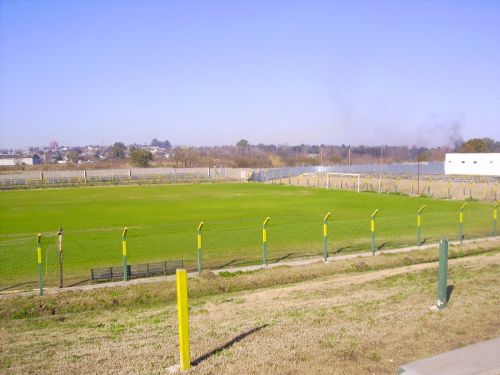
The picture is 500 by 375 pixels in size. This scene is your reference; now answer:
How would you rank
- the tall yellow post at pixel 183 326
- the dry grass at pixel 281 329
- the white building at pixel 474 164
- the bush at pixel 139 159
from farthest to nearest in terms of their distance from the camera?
1. the bush at pixel 139 159
2. the white building at pixel 474 164
3. the dry grass at pixel 281 329
4. the tall yellow post at pixel 183 326

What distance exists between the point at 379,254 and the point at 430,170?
8350cm

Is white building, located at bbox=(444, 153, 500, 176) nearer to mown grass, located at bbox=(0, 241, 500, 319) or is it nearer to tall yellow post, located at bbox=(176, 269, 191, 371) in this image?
mown grass, located at bbox=(0, 241, 500, 319)

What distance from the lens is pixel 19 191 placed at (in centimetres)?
6731

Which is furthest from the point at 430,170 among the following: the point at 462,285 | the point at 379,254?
the point at 462,285

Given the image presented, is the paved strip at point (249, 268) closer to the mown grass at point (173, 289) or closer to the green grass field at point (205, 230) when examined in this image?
the mown grass at point (173, 289)

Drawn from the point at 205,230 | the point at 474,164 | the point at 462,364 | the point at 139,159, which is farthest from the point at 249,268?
the point at 139,159

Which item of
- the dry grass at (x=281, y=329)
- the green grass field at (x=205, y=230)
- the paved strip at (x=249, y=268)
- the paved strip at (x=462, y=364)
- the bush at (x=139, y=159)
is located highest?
the bush at (x=139, y=159)

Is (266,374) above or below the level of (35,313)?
above

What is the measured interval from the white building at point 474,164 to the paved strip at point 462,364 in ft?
264

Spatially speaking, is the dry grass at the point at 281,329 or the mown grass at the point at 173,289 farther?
the mown grass at the point at 173,289

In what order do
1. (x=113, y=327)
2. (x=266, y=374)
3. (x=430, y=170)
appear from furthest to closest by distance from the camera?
(x=430, y=170) → (x=113, y=327) → (x=266, y=374)

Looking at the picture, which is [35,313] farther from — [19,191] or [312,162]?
[312,162]

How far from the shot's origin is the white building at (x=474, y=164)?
7912 centimetres

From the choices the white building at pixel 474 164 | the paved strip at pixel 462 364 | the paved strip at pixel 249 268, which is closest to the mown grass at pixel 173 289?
the paved strip at pixel 249 268
